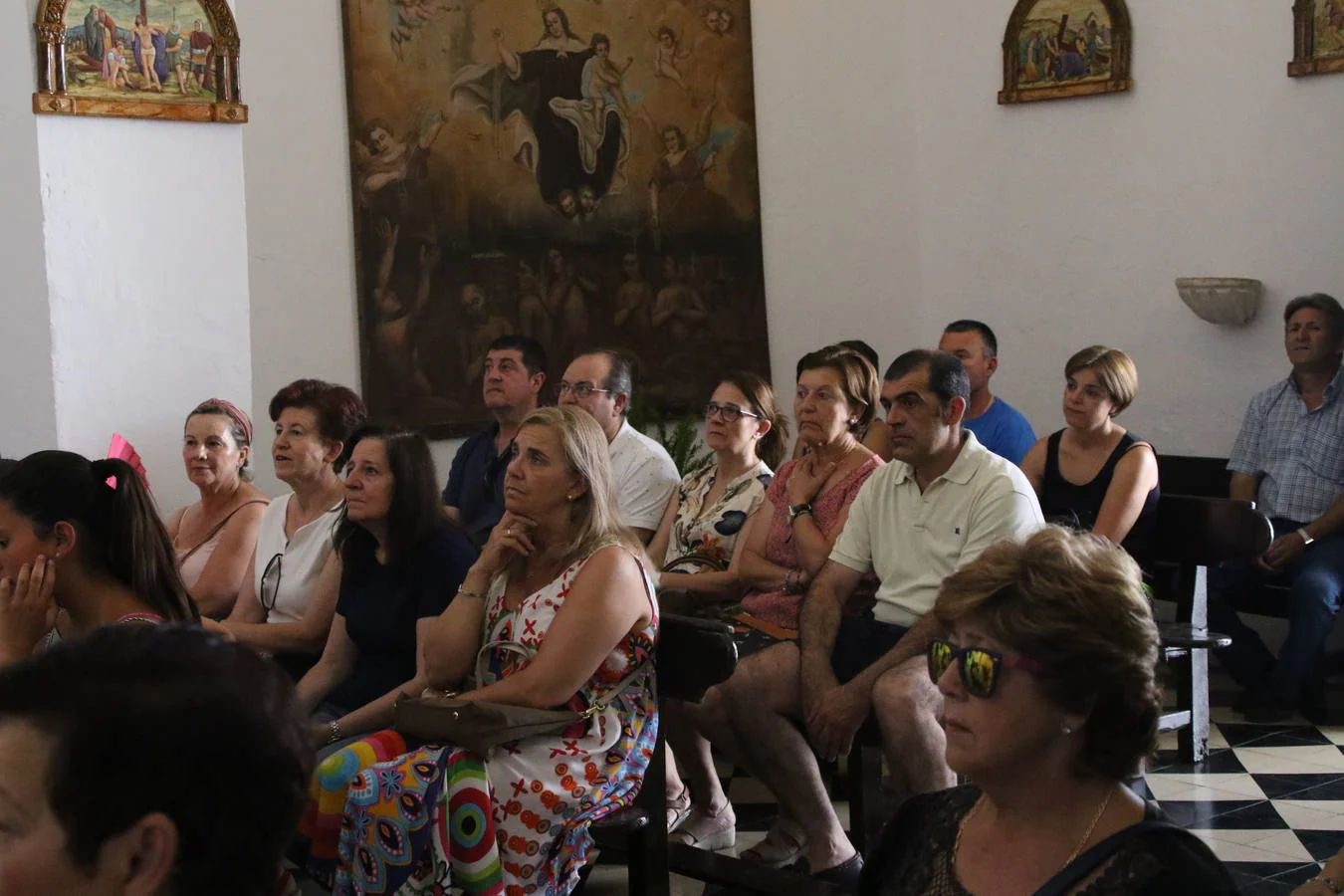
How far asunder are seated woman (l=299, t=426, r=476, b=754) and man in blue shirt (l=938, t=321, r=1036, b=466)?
9.30 feet

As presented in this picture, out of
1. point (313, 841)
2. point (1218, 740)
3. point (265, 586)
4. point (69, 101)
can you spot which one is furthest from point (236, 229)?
point (1218, 740)

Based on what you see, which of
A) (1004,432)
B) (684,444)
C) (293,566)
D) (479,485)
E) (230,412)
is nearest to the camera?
(293,566)

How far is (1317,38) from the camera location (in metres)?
7.72

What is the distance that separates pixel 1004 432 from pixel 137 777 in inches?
223

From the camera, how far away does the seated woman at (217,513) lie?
5.55 meters

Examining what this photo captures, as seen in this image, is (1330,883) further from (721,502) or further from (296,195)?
(296,195)

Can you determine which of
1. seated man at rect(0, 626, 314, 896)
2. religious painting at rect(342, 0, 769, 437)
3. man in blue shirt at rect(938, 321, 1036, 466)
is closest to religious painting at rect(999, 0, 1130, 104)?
religious painting at rect(342, 0, 769, 437)

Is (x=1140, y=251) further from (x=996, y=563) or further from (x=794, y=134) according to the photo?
(x=996, y=563)

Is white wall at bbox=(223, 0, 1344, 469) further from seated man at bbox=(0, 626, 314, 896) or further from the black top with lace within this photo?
seated man at bbox=(0, 626, 314, 896)

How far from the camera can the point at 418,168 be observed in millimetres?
8727

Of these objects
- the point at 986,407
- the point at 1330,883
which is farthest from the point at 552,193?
the point at 1330,883

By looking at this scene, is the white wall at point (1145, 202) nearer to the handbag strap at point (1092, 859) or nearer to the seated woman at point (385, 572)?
the seated woman at point (385, 572)

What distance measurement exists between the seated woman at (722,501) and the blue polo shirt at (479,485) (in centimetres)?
71

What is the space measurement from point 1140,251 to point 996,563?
661cm
